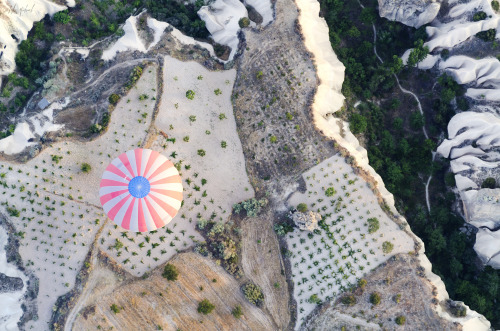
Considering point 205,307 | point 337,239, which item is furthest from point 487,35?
point 205,307

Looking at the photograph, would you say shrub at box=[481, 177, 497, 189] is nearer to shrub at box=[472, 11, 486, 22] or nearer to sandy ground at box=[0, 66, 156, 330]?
shrub at box=[472, 11, 486, 22]

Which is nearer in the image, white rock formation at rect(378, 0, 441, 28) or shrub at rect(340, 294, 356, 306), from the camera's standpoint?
shrub at rect(340, 294, 356, 306)

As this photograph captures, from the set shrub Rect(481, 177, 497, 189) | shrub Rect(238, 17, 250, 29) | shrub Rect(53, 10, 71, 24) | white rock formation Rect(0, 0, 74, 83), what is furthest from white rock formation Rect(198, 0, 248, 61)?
shrub Rect(481, 177, 497, 189)

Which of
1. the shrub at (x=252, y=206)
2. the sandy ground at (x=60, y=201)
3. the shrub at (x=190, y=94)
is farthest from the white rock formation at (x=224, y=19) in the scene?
the shrub at (x=252, y=206)

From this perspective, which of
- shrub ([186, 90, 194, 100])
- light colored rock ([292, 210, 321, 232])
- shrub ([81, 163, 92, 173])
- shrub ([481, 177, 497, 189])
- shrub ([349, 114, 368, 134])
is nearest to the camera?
light colored rock ([292, 210, 321, 232])

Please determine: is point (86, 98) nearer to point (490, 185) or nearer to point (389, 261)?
point (389, 261)

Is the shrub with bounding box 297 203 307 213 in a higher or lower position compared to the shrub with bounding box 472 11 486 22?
lower
